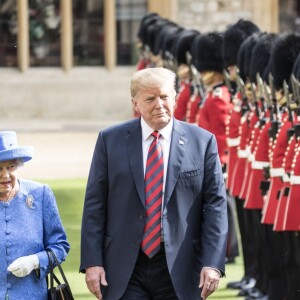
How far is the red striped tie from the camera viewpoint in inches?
212

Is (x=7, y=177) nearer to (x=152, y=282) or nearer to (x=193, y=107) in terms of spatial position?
(x=152, y=282)

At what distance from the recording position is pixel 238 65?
9.42 m

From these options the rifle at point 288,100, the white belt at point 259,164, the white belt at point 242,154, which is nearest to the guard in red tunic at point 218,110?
the white belt at point 242,154

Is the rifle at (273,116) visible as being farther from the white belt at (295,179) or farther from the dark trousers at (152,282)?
the dark trousers at (152,282)

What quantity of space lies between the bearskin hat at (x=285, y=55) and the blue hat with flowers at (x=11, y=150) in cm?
320

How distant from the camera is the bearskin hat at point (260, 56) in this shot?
8.97 meters

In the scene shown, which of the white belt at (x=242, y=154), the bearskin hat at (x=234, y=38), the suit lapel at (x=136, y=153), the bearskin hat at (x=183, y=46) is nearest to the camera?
the suit lapel at (x=136, y=153)

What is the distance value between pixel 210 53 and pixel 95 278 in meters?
5.09

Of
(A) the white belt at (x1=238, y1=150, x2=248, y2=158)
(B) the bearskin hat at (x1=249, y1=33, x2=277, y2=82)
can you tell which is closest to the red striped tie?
(A) the white belt at (x1=238, y1=150, x2=248, y2=158)

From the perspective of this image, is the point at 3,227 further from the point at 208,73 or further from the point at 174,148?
the point at 208,73

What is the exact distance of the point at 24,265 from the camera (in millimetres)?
5199

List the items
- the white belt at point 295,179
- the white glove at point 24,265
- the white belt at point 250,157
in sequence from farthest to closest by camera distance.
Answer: the white belt at point 250,157
the white belt at point 295,179
the white glove at point 24,265

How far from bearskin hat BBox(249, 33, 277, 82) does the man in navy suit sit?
347 cm

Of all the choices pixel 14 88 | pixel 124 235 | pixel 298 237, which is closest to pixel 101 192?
pixel 124 235
